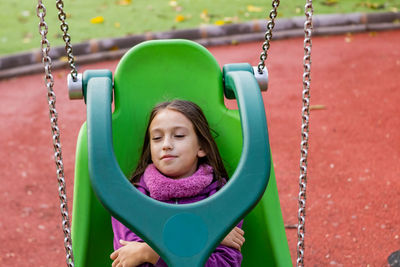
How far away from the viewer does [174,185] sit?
2061mm

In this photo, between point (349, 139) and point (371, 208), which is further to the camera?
point (349, 139)

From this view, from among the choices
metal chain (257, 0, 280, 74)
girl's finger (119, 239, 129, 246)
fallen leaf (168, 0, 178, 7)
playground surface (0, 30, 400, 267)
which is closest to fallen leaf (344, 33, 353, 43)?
playground surface (0, 30, 400, 267)

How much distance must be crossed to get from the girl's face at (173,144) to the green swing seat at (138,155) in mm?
176

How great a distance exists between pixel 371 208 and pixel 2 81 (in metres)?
3.57

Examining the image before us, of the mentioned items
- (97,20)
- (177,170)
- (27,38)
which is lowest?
(27,38)

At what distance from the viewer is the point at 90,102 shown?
6.07ft

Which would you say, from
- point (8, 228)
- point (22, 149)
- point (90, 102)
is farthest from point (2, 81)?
point (90, 102)

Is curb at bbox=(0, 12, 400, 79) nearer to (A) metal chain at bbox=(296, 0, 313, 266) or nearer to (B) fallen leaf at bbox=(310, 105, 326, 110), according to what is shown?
(B) fallen leaf at bbox=(310, 105, 326, 110)

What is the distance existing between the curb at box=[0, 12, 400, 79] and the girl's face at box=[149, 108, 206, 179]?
3.83 metres

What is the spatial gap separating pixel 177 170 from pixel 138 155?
0.29 meters

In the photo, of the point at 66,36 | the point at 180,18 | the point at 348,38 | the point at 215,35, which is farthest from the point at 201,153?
the point at 180,18

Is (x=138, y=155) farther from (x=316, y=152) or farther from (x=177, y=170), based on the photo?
(x=316, y=152)

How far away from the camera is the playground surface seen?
→ 3.13m

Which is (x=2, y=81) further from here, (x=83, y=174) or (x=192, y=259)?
(x=192, y=259)
